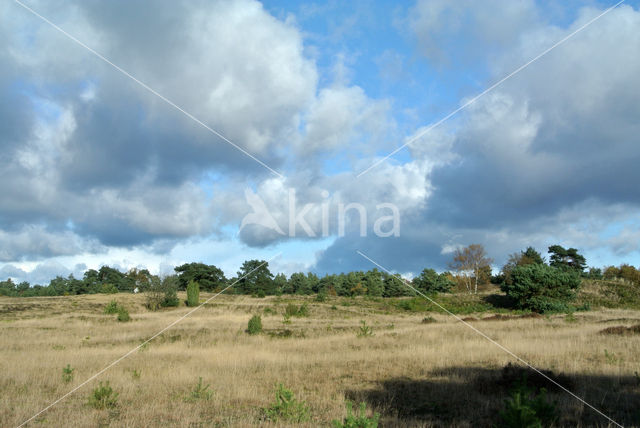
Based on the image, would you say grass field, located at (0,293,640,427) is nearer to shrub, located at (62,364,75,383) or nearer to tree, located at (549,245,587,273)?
shrub, located at (62,364,75,383)

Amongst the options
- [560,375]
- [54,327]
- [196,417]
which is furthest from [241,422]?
Answer: [54,327]

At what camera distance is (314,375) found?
1354 centimetres

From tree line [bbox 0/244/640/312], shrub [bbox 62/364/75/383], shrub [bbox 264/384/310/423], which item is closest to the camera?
shrub [bbox 264/384/310/423]

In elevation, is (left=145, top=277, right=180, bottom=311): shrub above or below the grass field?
above

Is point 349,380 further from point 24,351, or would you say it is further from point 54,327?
point 54,327

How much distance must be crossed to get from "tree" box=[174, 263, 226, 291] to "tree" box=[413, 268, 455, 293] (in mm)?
43999

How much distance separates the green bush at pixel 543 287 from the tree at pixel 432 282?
1401 inches

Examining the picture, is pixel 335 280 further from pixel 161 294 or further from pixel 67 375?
pixel 67 375

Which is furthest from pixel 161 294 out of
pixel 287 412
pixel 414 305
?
pixel 287 412

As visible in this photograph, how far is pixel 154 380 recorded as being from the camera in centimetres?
1292

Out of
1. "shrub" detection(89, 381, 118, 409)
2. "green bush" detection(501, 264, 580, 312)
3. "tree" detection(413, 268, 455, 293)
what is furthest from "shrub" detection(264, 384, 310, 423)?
"tree" detection(413, 268, 455, 293)

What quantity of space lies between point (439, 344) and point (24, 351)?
788 inches

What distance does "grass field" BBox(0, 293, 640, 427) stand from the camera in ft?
29.3

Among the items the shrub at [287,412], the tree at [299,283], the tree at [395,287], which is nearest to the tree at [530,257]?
the tree at [395,287]
